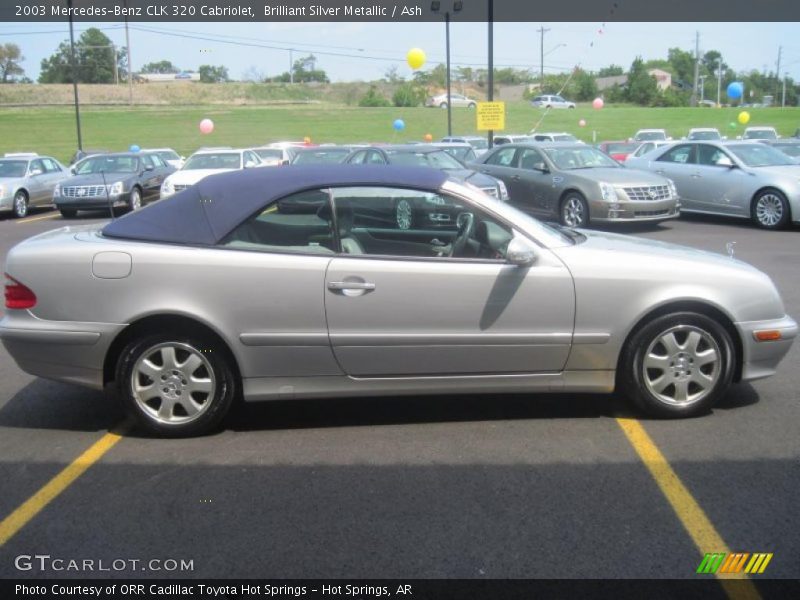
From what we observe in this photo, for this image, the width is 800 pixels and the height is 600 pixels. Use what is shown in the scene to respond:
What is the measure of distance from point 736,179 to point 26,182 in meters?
15.7

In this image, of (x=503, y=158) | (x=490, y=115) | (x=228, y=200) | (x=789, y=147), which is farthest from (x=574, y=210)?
(x=228, y=200)

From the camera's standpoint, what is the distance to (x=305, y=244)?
14.4 feet

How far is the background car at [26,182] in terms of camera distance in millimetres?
17875

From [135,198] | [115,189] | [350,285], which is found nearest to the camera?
[350,285]

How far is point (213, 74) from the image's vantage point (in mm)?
101438

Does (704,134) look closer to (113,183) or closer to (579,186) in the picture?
(579,186)

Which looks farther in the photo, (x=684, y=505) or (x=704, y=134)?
(x=704, y=134)

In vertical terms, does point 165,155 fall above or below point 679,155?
above

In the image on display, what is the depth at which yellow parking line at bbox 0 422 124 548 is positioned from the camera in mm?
3381

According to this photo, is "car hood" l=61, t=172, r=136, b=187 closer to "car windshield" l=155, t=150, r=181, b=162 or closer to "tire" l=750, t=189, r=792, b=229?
"car windshield" l=155, t=150, r=181, b=162

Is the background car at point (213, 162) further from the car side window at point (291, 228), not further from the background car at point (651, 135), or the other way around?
the background car at point (651, 135)
